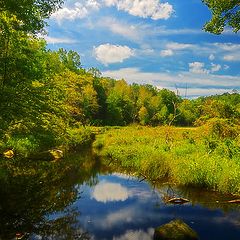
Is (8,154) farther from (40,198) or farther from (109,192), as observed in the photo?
(109,192)

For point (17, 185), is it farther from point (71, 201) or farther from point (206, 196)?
point (206, 196)

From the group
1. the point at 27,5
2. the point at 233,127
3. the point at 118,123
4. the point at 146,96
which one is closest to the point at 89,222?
the point at 27,5

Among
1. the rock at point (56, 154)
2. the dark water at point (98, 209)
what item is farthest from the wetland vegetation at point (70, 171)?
the rock at point (56, 154)

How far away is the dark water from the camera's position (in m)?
14.5

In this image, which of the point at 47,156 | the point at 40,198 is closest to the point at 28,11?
the point at 40,198

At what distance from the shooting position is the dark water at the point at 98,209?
573 inches

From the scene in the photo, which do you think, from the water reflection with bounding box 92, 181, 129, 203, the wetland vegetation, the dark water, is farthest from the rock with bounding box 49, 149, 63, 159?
the water reflection with bounding box 92, 181, 129, 203

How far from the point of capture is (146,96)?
12306 cm

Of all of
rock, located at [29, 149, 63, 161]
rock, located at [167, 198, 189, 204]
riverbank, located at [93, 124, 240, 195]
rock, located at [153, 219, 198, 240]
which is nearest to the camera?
rock, located at [153, 219, 198, 240]

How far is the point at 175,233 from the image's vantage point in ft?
42.7

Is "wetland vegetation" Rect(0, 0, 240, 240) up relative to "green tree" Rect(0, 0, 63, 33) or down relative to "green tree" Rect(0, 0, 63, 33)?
down

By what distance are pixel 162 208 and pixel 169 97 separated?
391ft

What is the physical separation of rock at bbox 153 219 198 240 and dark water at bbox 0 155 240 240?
0.72 m

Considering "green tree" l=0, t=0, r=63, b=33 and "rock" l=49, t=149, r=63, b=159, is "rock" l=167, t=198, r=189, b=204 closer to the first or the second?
"green tree" l=0, t=0, r=63, b=33
